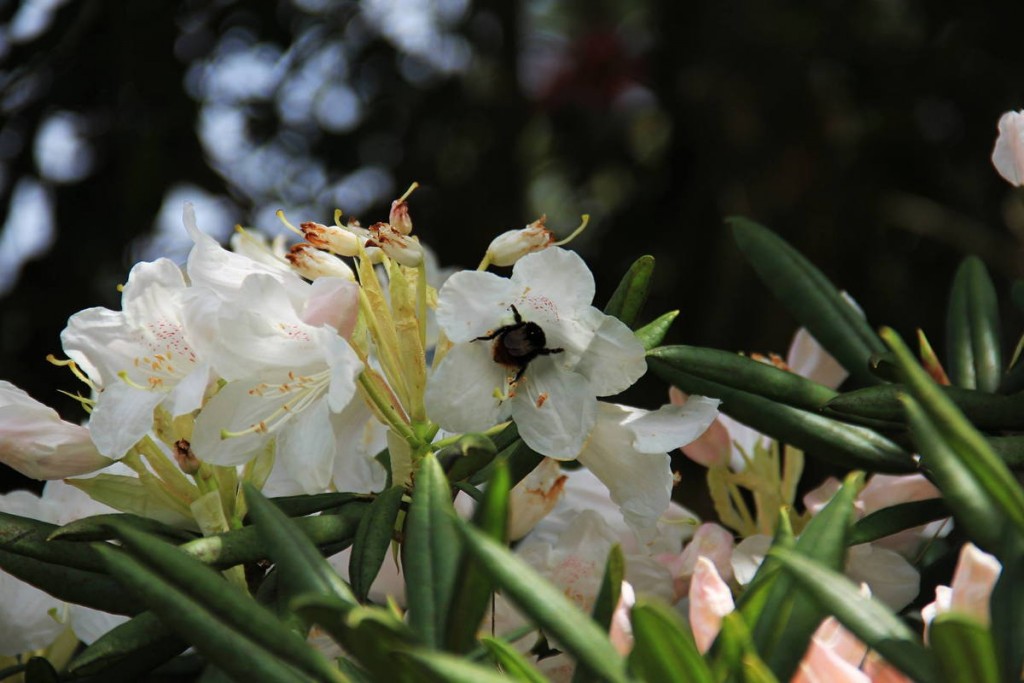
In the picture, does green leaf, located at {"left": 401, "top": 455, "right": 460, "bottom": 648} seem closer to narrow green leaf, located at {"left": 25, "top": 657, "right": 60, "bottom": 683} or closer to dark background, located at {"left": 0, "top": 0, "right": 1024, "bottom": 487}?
narrow green leaf, located at {"left": 25, "top": 657, "right": 60, "bottom": 683}

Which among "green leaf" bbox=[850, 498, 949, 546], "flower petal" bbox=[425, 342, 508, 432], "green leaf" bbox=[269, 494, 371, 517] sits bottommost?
"green leaf" bbox=[850, 498, 949, 546]

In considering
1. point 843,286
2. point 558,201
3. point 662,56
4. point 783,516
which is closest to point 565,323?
point 783,516

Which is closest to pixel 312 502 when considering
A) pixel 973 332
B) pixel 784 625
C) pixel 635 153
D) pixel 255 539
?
pixel 255 539

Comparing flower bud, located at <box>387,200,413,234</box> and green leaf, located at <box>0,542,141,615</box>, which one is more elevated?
flower bud, located at <box>387,200,413,234</box>

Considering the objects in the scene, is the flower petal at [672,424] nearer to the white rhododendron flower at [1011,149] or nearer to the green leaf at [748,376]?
the green leaf at [748,376]

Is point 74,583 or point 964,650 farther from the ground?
point 964,650

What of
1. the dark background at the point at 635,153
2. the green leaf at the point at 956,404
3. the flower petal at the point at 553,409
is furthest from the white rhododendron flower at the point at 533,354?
the dark background at the point at 635,153

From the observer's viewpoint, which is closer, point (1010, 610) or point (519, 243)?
point (1010, 610)

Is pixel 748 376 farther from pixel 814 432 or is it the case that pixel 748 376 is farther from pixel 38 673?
pixel 38 673

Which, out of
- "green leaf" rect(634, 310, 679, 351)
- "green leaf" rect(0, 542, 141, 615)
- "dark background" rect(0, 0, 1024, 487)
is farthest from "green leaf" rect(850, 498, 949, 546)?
"dark background" rect(0, 0, 1024, 487)
